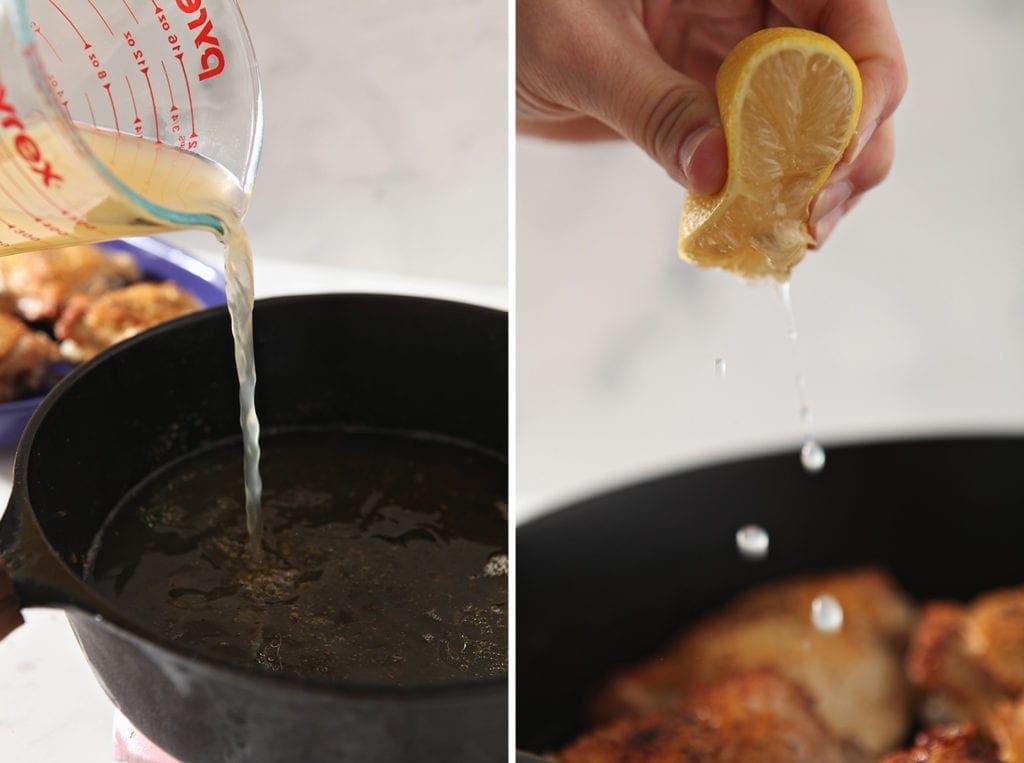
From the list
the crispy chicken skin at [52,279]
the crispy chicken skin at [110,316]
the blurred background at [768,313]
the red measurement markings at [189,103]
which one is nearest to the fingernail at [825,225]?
the blurred background at [768,313]

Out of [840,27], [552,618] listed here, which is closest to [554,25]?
[840,27]

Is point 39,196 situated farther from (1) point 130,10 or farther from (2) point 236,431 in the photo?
(2) point 236,431

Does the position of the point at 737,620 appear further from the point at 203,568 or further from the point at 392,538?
the point at 203,568

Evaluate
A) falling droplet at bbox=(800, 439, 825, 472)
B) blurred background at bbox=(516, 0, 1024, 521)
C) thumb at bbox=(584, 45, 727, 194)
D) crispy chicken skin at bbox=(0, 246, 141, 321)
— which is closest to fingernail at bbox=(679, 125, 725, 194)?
thumb at bbox=(584, 45, 727, 194)

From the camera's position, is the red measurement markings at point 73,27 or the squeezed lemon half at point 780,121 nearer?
the squeezed lemon half at point 780,121

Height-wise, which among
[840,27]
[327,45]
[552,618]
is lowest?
[552,618]

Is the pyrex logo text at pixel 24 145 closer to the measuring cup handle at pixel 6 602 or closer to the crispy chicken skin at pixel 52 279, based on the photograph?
the measuring cup handle at pixel 6 602
